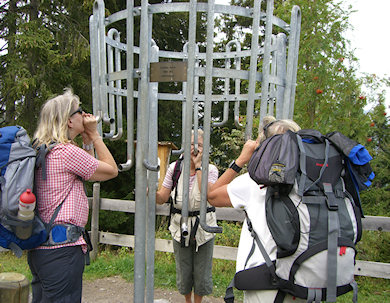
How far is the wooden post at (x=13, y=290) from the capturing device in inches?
97.8

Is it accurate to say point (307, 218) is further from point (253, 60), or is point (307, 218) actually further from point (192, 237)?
point (192, 237)

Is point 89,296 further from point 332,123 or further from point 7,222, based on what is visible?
point 332,123

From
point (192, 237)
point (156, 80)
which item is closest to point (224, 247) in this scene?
point (192, 237)

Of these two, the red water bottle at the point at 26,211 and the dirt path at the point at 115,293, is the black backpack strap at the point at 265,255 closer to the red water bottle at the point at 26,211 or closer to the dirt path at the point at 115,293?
the red water bottle at the point at 26,211

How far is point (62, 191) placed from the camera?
231 centimetres

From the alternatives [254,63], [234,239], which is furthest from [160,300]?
[254,63]

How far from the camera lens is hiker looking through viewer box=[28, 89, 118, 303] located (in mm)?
2266

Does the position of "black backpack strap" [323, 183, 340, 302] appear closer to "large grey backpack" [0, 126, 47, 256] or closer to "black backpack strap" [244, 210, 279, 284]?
"black backpack strap" [244, 210, 279, 284]

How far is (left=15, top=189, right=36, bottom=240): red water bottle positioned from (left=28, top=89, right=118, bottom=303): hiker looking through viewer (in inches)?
6.3

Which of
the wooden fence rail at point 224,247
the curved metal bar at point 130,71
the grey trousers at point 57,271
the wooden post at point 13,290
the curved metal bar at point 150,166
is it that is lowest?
the wooden fence rail at point 224,247

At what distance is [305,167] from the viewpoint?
184 centimetres

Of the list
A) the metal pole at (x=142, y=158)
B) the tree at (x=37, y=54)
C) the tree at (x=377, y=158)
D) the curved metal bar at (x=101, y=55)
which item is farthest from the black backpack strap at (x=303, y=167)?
the tree at (x=37, y=54)

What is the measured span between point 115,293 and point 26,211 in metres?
3.12

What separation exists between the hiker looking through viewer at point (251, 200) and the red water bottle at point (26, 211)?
1.06 meters
